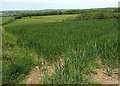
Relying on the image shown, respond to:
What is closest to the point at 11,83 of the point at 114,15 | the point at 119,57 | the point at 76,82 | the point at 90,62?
the point at 76,82

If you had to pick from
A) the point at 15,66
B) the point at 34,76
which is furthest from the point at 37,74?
the point at 15,66

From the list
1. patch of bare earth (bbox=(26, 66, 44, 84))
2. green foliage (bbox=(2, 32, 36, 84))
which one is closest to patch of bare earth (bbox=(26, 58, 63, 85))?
patch of bare earth (bbox=(26, 66, 44, 84))

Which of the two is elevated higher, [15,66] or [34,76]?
[15,66]

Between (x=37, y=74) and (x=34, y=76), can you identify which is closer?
(x=34, y=76)

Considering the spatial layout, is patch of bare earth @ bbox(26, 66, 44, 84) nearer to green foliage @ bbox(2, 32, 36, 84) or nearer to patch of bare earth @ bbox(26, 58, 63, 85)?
patch of bare earth @ bbox(26, 58, 63, 85)

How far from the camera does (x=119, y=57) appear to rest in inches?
434

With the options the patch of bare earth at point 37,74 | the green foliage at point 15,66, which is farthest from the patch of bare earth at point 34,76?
the green foliage at point 15,66

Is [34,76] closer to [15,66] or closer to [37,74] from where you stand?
[37,74]

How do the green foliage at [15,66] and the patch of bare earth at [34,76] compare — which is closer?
the green foliage at [15,66]

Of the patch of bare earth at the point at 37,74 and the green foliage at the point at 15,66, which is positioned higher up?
the green foliage at the point at 15,66

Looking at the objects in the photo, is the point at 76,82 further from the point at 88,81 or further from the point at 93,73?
the point at 93,73

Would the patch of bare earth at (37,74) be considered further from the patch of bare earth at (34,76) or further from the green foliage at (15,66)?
the green foliage at (15,66)

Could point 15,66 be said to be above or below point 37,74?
above

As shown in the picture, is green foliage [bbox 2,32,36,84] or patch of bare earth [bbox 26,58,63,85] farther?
patch of bare earth [bbox 26,58,63,85]
